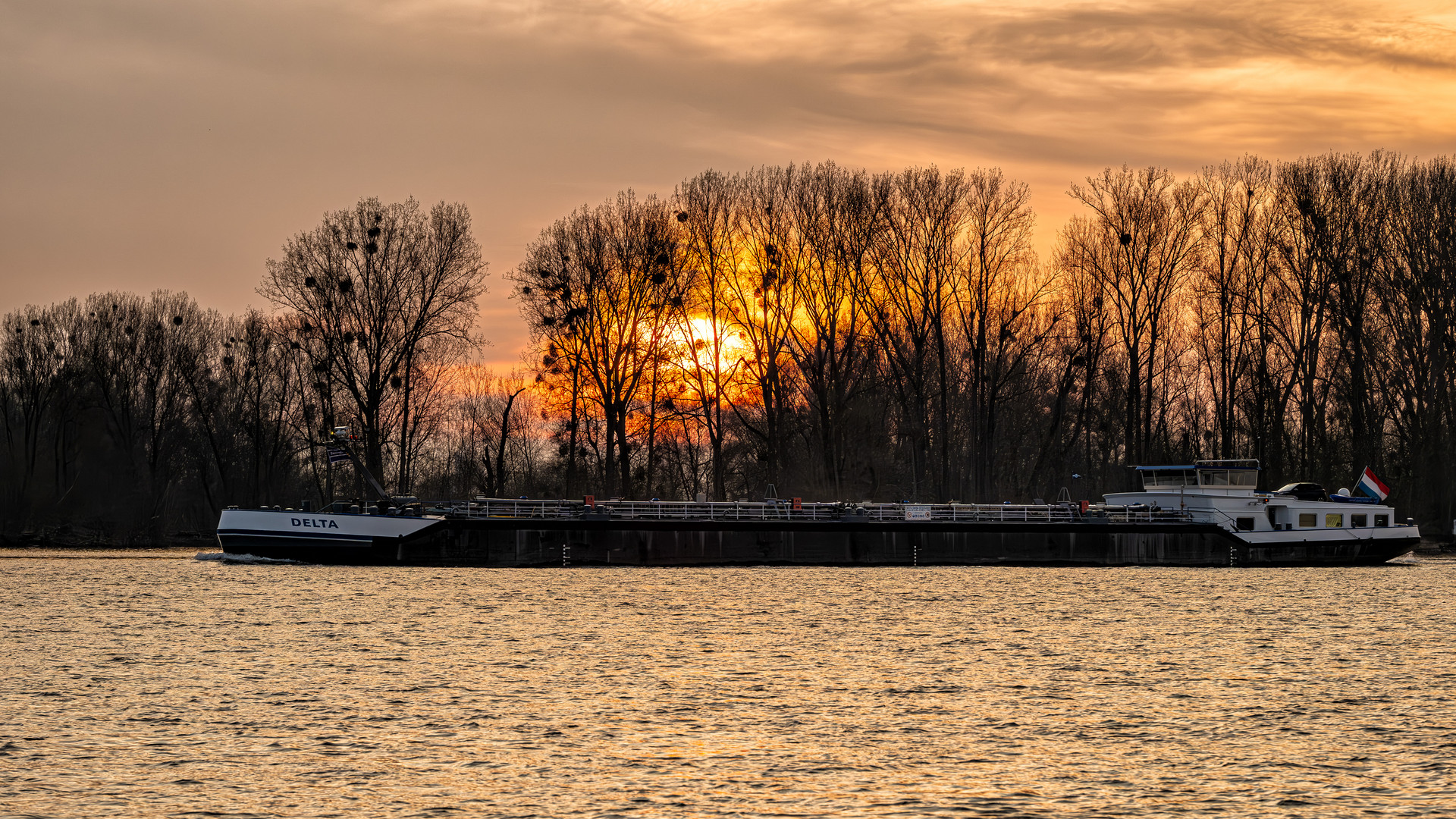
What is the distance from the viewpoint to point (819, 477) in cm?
9394

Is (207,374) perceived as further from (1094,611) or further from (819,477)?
(1094,611)

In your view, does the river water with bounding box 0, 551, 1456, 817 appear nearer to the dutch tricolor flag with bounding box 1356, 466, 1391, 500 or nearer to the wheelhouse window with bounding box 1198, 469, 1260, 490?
the wheelhouse window with bounding box 1198, 469, 1260, 490

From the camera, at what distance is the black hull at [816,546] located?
68.8m

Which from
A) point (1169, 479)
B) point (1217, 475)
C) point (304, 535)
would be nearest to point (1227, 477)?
point (1217, 475)

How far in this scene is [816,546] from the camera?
7512 centimetres

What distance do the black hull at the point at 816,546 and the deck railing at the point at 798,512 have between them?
2.79 feet

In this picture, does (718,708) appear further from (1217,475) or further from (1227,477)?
(1227,477)

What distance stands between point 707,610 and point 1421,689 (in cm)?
2340

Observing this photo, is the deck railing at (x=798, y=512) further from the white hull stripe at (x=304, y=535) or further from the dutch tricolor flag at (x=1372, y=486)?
the dutch tricolor flag at (x=1372, y=486)

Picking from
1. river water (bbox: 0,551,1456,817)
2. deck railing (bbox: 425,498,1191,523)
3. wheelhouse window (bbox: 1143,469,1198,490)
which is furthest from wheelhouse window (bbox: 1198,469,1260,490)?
river water (bbox: 0,551,1456,817)

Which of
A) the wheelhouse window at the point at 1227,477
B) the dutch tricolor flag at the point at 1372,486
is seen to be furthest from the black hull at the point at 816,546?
the wheelhouse window at the point at 1227,477

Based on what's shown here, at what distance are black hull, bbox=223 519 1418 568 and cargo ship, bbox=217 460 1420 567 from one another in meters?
0.06

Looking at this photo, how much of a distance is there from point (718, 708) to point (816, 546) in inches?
2048

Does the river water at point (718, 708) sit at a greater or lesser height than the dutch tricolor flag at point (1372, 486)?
lesser
